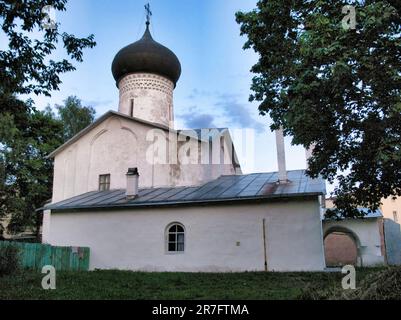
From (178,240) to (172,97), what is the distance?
1206cm

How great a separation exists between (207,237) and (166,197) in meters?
2.80

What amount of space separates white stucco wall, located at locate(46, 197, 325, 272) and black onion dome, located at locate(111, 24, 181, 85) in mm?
10274

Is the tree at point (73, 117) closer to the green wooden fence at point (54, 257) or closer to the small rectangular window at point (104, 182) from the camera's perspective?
the small rectangular window at point (104, 182)

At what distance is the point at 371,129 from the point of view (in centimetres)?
984

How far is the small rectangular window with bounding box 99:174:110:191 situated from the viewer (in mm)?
Answer: 22844

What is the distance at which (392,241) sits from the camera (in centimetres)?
2286

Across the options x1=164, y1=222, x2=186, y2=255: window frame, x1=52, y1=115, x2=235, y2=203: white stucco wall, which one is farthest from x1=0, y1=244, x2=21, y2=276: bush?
x1=52, y1=115, x2=235, y2=203: white stucco wall

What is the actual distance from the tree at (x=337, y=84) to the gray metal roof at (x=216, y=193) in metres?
4.28

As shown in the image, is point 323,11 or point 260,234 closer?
point 323,11

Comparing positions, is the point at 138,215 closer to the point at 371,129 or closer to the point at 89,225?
the point at 89,225

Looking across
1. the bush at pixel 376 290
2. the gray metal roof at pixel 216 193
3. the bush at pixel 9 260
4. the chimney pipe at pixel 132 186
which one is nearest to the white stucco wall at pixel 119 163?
the gray metal roof at pixel 216 193

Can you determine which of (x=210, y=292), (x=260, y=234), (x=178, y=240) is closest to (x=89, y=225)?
(x=178, y=240)
